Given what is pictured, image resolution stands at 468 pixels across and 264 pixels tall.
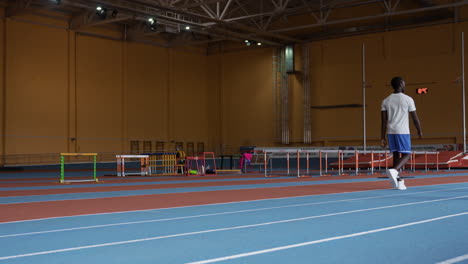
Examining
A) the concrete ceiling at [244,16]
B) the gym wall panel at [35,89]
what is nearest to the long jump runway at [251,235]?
the concrete ceiling at [244,16]

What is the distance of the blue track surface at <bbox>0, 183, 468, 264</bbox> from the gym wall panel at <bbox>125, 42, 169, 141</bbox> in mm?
26514

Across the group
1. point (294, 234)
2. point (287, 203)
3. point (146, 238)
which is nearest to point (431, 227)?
point (294, 234)

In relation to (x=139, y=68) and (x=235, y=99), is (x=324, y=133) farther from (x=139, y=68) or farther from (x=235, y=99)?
(x=139, y=68)

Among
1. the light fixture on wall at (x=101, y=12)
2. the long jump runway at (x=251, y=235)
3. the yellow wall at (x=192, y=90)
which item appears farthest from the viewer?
the yellow wall at (x=192, y=90)

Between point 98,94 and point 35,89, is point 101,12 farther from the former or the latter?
point 98,94

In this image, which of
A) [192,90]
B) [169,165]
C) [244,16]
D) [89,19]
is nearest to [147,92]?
[192,90]

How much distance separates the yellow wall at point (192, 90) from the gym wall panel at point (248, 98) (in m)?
0.06

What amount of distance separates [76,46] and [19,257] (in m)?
27.3

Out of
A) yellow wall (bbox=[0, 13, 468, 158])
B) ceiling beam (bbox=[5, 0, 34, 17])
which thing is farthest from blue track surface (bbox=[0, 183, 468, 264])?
yellow wall (bbox=[0, 13, 468, 158])

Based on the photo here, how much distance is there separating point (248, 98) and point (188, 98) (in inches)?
146

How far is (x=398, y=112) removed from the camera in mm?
7777

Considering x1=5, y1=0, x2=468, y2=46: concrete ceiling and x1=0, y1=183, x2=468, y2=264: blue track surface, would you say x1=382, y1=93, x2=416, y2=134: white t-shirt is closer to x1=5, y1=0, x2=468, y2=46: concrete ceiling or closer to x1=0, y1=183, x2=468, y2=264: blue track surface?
x1=0, y1=183, x2=468, y2=264: blue track surface

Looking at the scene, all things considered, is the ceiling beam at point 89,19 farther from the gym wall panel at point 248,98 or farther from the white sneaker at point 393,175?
the white sneaker at point 393,175

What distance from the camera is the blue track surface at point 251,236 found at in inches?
118
